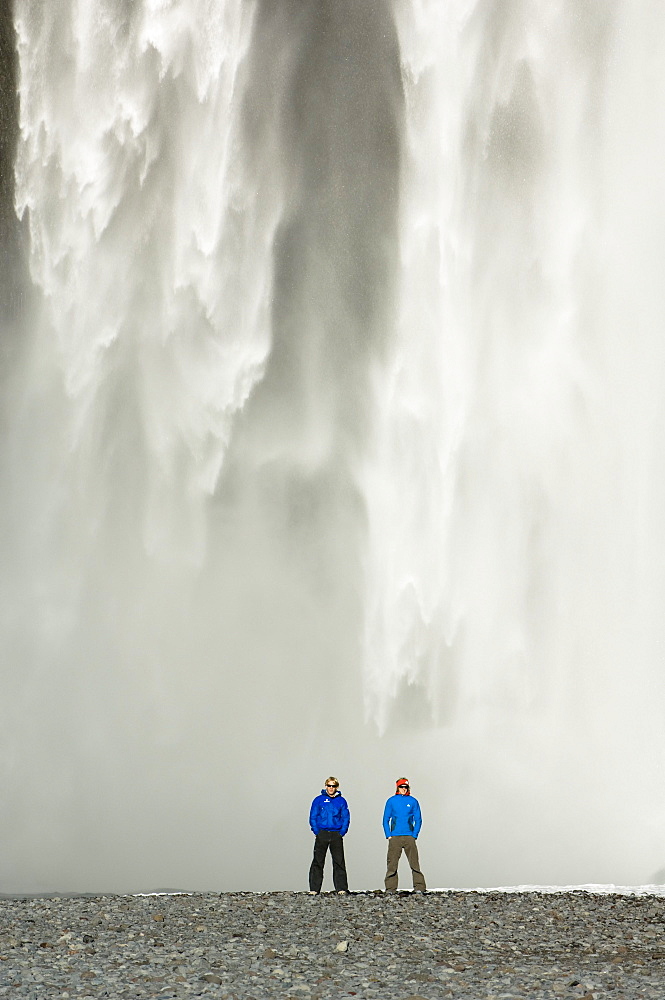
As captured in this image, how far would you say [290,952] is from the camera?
39.2 ft

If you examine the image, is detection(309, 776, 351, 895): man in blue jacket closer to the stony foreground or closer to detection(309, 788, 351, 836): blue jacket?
detection(309, 788, 351, 836): blue jacket

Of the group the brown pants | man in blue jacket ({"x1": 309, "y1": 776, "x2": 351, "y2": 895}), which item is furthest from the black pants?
the brown pants

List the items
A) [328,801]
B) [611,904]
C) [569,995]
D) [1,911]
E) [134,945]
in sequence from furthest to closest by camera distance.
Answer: [328,801], [611,904], [1,911], [134,945], [569,995]

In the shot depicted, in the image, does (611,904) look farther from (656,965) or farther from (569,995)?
(569,995)

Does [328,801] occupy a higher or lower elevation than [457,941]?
higher

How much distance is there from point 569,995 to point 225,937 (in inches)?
185

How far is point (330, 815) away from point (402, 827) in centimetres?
125

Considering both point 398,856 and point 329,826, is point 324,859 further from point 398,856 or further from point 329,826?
point 398,856

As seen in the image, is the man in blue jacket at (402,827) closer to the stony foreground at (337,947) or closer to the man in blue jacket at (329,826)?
the man in blue jacket at (329,826)

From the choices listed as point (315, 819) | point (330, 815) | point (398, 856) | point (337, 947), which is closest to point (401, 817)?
point (398, 856)

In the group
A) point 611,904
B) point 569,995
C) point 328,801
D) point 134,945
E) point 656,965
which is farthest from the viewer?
point 328,801

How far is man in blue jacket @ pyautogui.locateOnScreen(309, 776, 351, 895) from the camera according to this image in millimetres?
17781

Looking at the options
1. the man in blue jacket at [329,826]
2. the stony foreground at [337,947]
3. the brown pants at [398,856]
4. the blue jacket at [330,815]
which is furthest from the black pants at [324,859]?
the stony foreground at [337,947]

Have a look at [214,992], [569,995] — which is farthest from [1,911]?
[569,995]
